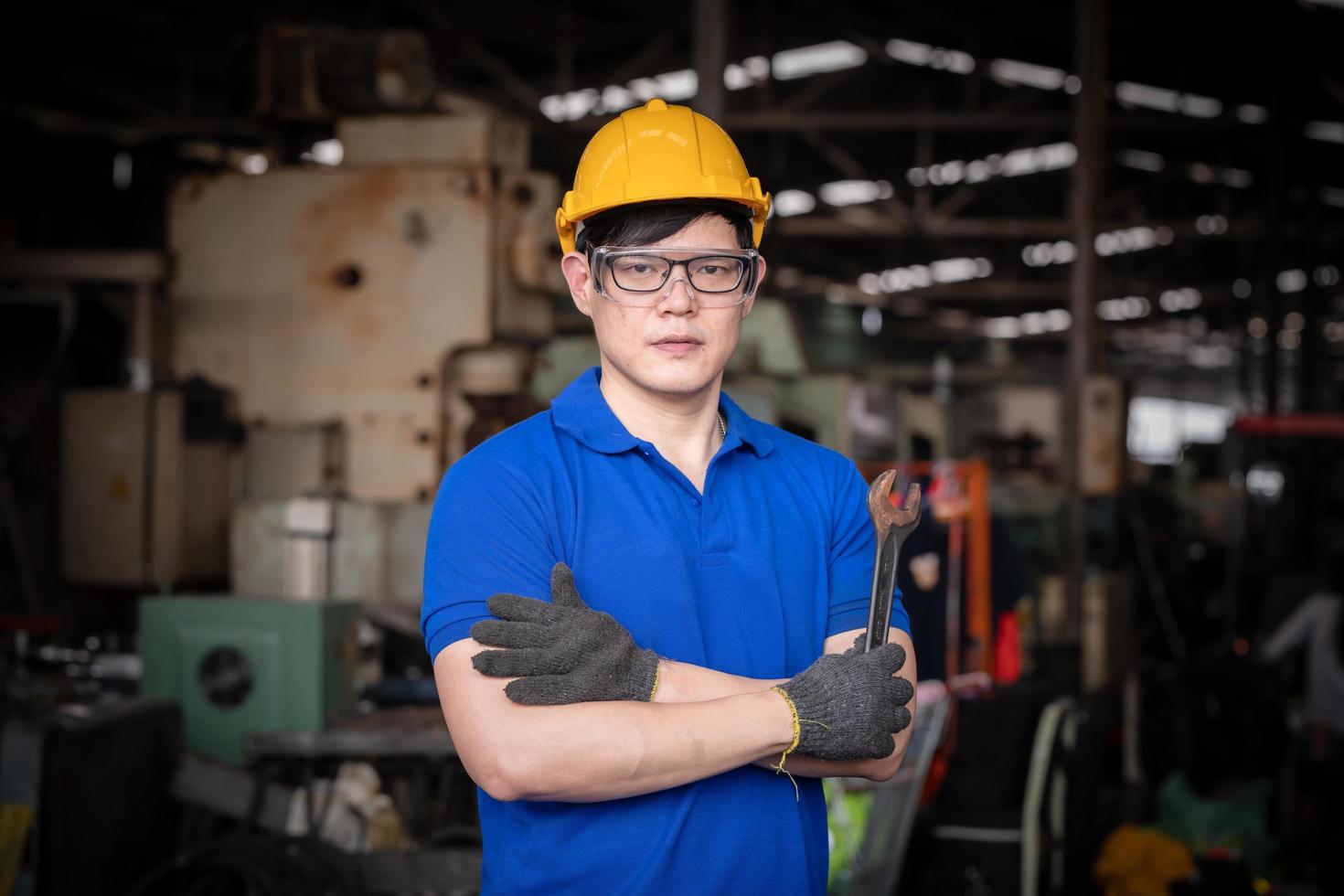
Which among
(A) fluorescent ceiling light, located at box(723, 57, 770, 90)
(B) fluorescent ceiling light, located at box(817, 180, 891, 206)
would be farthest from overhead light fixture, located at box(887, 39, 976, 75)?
(B) fluorescent ceiling light, located at box(817, 180, 891, 206)

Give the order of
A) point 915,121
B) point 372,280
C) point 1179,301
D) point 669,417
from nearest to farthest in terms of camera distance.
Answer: point 669,417 → point 372,280 → point 915,121 → point 1179,301

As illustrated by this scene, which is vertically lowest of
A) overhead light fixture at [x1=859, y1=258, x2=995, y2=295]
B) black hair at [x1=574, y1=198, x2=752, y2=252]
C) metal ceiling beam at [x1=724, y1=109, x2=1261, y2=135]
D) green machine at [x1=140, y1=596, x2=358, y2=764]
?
green machine at [x1=140, y1=596, x2=358, y2=764]

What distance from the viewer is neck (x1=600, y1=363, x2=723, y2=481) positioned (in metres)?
1.38

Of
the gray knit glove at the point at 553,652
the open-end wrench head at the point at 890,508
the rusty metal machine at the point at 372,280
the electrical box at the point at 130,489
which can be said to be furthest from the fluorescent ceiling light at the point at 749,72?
the gray knit glove at the point at 553,652

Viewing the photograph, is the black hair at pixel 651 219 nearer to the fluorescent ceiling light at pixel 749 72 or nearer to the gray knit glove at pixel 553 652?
the gray knit glove at pixel 553 652

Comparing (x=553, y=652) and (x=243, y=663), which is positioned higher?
(x=553, y=652)

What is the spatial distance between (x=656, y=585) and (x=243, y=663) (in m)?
2.04

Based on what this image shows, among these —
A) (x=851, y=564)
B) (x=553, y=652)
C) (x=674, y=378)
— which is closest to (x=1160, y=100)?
(x=851, y=564)

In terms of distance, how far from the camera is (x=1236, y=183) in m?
11.8

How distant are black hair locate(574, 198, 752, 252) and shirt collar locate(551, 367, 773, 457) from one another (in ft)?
0.51

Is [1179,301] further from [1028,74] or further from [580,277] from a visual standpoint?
[580,277]

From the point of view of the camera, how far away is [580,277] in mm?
1413

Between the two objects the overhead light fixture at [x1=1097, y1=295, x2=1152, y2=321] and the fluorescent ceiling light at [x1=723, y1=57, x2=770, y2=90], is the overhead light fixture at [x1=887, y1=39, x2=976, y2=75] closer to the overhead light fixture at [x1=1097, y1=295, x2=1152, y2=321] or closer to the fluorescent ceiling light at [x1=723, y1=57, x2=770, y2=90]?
the fluorescent ceiling light at [x1=723, y1=57, x2=770, y2=90]

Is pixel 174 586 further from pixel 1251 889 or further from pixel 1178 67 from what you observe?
pixel 1178 67
